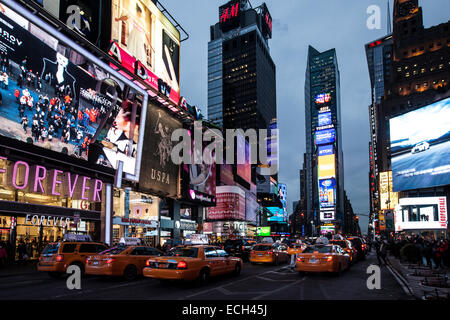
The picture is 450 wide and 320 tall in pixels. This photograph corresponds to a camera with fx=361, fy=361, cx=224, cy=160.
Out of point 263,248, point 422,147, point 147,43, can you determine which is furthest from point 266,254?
point 422,147

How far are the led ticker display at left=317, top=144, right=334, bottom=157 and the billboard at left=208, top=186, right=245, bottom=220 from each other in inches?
3486

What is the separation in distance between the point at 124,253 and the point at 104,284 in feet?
5.14

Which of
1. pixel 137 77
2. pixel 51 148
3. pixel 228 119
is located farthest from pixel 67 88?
pixel 228 119

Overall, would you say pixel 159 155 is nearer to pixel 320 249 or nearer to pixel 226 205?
pixel 320 249

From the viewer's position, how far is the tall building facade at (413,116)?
182 feet

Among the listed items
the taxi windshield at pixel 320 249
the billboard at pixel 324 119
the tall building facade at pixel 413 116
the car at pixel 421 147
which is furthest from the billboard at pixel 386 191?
the taxi windshield at pixel 320 249

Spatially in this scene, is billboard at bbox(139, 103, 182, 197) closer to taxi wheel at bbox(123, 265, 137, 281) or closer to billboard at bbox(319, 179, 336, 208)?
taxi wheel at bbox(123, 265, 137, 281)

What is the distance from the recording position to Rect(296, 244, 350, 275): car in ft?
50.8

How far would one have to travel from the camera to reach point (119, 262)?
1418 cm

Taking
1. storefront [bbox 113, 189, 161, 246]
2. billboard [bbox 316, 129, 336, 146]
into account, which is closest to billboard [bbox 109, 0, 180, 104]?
storefront [bbox 113, 189, 161, 246]

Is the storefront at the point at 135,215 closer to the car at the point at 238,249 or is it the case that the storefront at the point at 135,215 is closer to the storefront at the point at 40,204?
the storefront at the point at 40,204

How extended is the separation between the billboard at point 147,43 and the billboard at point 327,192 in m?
123

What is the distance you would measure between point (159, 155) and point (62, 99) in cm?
1803

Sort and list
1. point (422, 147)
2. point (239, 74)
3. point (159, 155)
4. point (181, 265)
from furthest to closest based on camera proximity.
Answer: point (239, 74), point (422, 147), point (159, 155), point (181, 265)
